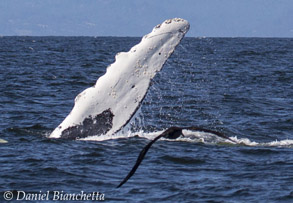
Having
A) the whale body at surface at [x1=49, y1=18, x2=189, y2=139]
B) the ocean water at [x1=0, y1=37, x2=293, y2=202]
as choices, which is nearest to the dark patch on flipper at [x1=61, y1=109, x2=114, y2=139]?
the whale body at surface at [x1=49, y1=18, x2=189, y2=139]

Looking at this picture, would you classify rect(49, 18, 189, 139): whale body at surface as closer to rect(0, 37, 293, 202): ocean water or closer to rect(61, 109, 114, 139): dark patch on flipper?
rect(61, 109, 114, 139): dark patch on flipper

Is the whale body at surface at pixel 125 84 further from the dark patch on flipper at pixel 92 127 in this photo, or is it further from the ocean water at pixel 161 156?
the ocean water at pixel 161 156

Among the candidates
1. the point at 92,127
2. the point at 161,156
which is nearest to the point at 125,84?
the point at 92,127

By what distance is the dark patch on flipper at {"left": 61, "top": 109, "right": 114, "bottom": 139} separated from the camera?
28.2 ft

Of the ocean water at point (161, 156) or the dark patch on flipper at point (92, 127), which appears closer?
the ocean water at point (161, 156)

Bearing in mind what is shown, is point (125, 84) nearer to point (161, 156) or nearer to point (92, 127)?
point (92, 127)

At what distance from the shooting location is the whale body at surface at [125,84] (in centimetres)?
850

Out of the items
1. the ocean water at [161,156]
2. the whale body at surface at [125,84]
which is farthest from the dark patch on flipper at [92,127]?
the ocean water at [161,156]

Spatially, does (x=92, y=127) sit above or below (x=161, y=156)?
above

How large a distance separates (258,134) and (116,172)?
5.04 meters

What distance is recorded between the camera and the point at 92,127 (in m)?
8.76

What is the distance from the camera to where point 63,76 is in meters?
26.4

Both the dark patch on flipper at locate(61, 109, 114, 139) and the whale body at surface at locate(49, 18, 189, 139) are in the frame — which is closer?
the whale body at surface at locate(49, 18, 189, 139)

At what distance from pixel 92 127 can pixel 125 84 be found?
74cm
